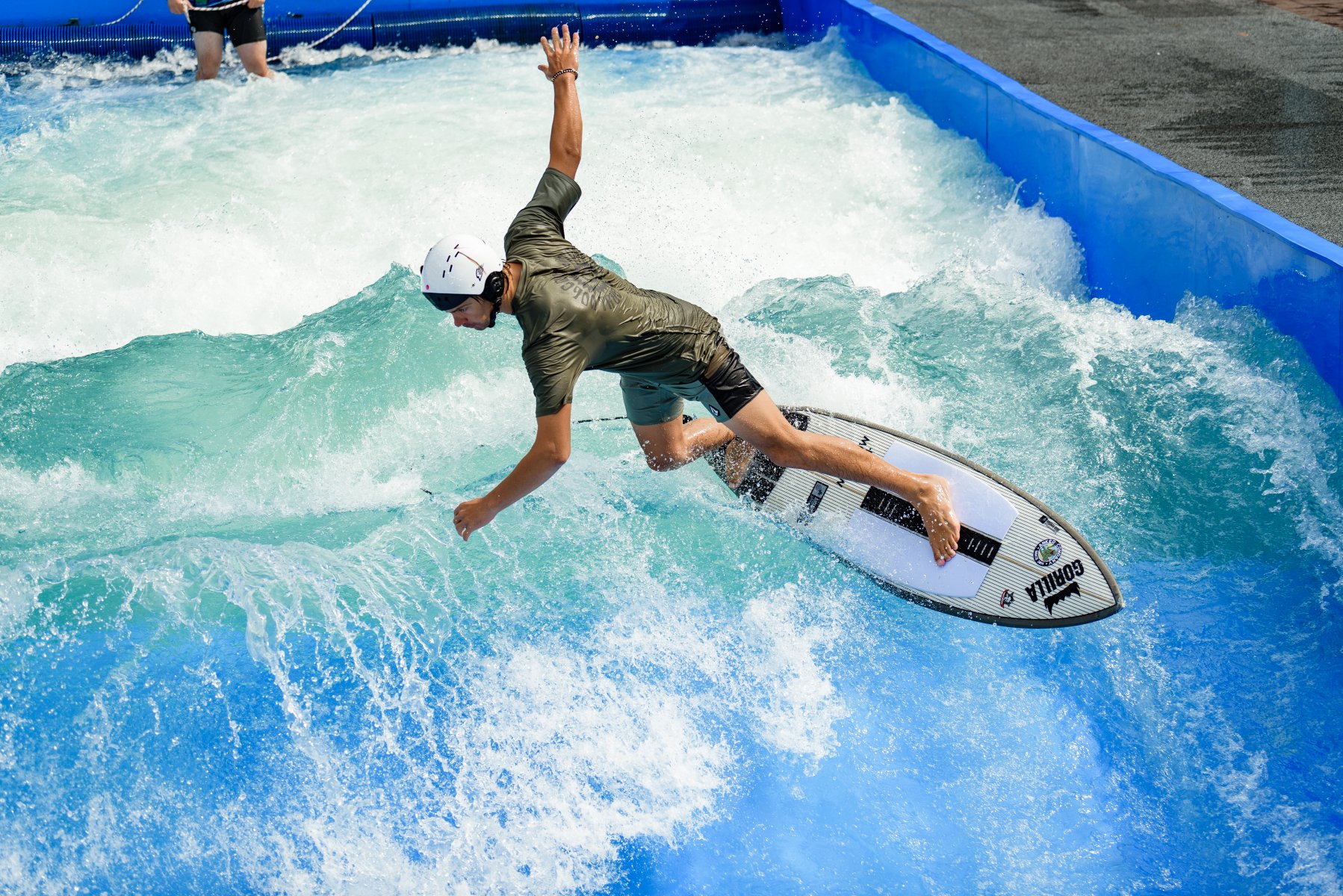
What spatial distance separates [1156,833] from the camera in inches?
142

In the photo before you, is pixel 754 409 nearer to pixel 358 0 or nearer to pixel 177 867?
pixel 177 867

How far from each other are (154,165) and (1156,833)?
7327mm

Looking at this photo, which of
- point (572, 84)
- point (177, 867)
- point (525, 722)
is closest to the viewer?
point (177, 867)

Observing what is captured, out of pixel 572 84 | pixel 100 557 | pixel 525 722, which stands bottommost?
pixel 525 722

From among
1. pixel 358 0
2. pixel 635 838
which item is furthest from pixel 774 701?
pixel 358 0

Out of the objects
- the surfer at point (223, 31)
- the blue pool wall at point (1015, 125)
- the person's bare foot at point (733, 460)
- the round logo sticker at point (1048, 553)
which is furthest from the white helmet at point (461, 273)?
the surfer at point (223, 31)

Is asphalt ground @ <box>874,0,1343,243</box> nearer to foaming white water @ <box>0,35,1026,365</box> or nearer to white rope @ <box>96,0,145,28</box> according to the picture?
foaming white water @ <box>0,35,1026,365</box>

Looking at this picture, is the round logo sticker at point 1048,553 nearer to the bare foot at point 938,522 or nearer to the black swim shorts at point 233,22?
the bare foot at point 938,522

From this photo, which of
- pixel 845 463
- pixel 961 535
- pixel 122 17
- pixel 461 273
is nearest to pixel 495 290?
pixel 461 273

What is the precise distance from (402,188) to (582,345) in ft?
14.4

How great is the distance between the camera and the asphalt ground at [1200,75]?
228 inches

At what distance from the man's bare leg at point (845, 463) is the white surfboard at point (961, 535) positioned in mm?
92

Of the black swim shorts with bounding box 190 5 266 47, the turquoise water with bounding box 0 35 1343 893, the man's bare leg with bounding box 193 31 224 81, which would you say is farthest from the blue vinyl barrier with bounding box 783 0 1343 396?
the man's bare leg with bounding box 193 31 224 81

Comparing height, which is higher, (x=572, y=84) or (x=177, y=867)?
(x=572, y=84)
